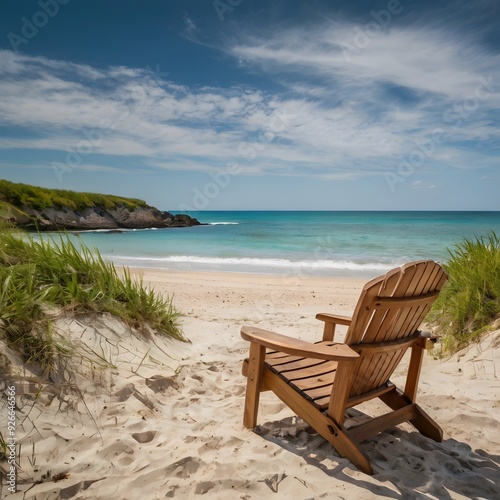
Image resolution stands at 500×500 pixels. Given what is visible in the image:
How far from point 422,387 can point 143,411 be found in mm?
2466

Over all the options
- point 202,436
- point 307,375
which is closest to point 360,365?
point 307,375

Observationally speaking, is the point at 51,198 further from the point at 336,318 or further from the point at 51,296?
the point at 336,318

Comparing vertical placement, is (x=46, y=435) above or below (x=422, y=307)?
below

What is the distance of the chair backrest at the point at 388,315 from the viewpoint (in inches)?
89.6

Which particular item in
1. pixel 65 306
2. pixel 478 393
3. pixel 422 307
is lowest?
pixel 478 393

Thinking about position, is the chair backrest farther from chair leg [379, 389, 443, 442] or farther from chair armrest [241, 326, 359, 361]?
chair leg [379, 389, 443, 442]

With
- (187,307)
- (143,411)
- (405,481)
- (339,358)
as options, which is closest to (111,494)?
(143,411)

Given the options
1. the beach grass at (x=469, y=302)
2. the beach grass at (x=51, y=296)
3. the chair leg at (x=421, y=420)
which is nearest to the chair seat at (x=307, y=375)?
the chair leg at (x=421, y=420)

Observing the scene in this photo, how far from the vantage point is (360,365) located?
8.15 ft

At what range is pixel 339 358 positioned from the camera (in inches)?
87.4

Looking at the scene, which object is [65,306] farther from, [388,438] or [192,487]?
[388,438]

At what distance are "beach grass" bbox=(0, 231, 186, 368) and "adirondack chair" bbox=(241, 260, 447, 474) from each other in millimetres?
1717

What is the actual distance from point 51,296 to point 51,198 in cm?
2953

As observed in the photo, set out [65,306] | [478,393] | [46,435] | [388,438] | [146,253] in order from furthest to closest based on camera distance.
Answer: [146,253], [65,306], [478,393], [388,438], [46,435]
